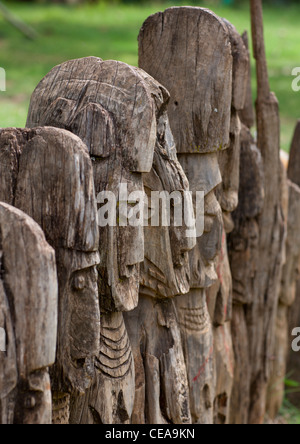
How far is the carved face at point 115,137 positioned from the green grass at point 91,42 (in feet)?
8.41

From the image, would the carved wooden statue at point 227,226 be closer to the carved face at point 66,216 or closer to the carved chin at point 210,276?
the carved chin at point 210,276

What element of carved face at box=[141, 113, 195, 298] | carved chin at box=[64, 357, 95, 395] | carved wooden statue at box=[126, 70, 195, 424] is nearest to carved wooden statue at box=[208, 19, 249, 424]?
carved wooden statue at box=[126, 70, 195, 424]

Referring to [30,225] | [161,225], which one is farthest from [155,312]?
[30,225]

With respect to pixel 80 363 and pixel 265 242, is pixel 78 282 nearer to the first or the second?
pixel 80 363

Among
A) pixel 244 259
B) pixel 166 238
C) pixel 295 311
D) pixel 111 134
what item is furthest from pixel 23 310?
pixel 295 311

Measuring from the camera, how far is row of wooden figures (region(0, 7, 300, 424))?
1.95m

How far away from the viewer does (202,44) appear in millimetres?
2922

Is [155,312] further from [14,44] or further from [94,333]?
[14,44]

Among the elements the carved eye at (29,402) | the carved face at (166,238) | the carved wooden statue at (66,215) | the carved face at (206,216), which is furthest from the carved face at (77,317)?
the carved face at (206,216)

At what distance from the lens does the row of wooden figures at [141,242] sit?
6.39 feet

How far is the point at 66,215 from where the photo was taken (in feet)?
7.04

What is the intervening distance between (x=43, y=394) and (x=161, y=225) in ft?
3.22

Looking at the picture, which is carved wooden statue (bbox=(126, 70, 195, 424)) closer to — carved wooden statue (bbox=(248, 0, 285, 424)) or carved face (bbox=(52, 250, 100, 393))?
carved face (bbox=(52, 250, 100, 393))

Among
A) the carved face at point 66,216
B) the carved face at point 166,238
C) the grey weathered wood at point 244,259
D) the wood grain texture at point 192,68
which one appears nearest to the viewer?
the carved face at point 66,216
